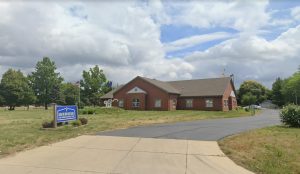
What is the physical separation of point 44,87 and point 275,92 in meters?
71.6

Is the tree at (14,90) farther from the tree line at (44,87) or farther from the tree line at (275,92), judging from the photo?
the tree line at (275,92)

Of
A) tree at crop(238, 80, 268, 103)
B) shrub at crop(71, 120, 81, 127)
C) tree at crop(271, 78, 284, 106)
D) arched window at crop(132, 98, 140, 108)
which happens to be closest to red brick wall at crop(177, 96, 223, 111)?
arched window at crop(132, 98, 140, 108)

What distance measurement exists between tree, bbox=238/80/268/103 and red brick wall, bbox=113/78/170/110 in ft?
184

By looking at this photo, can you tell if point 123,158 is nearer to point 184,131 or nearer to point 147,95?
point 184,131

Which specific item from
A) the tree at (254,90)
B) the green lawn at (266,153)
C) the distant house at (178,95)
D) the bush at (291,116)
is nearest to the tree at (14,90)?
the distant house at (178,95)

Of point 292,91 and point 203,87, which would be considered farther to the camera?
point 292,91

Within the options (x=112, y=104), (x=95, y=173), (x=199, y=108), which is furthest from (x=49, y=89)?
(x=95, y=173)

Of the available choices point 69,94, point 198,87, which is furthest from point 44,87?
point 198,87

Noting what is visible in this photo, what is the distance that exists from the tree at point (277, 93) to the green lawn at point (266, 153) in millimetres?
95592

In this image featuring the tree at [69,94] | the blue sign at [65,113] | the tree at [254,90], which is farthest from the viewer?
the tree at [254,90]

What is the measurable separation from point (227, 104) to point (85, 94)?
35.7 meters

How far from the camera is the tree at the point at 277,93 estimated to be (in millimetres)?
103662

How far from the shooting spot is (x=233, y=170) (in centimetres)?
827

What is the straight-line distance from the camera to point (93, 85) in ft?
239
